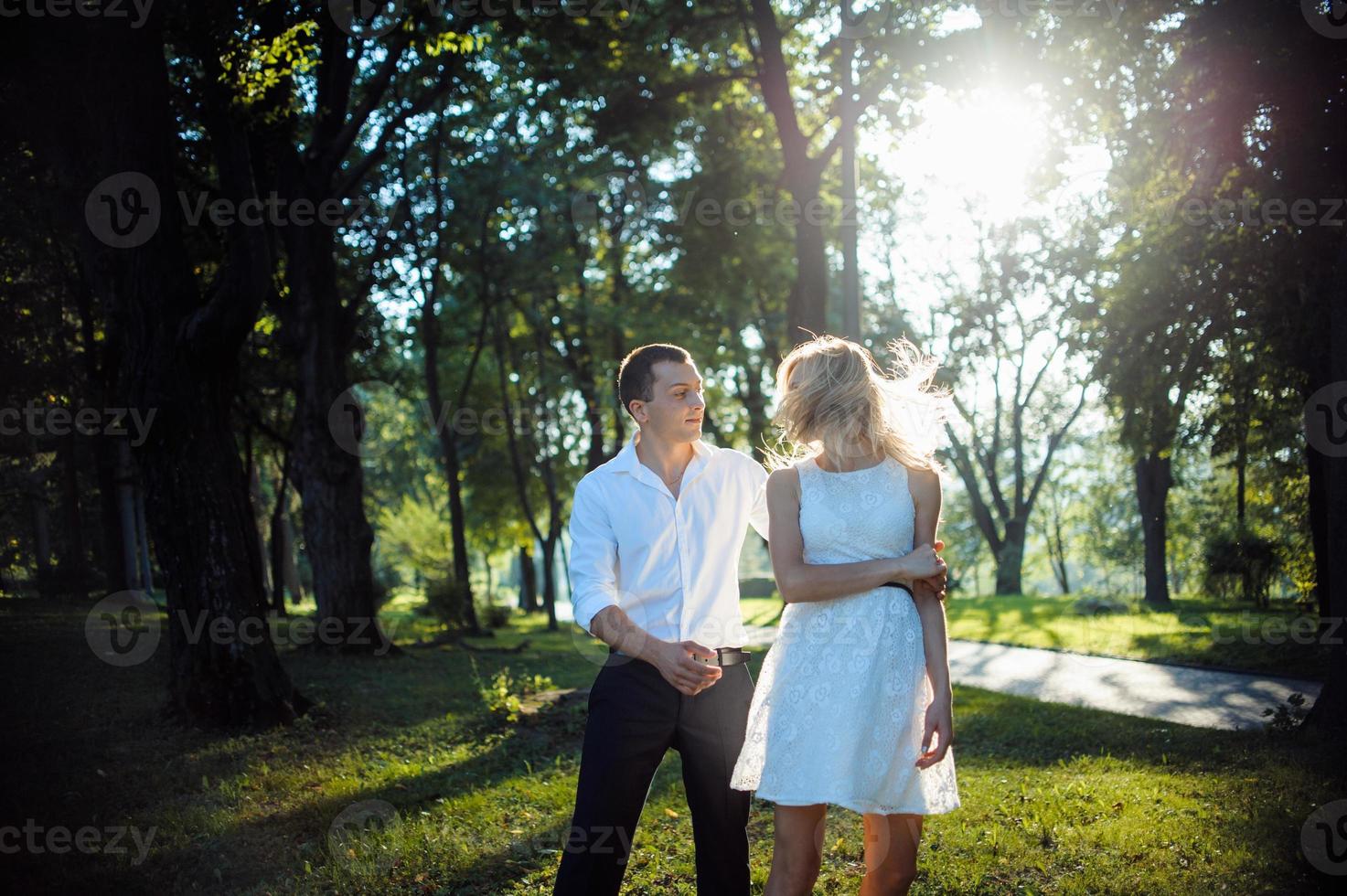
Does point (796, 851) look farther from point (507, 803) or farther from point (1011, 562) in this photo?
point (1011, 562)

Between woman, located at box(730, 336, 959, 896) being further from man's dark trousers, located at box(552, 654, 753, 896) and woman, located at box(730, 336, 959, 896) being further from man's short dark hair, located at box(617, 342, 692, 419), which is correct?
man's short dark hair, located at box(617, 342, 692, 419)

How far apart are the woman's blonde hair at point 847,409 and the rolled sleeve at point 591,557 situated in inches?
29.5

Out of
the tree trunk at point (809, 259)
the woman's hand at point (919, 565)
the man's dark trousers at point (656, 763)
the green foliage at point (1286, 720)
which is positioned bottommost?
the green foliage at point (1286, 720)

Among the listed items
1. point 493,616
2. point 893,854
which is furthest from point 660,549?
point 493,616

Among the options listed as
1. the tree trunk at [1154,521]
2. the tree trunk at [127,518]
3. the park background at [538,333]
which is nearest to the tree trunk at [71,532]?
the park background at [538,333]

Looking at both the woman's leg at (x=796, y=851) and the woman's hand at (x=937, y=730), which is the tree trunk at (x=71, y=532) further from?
the woman's hand at (x=937, y=730)

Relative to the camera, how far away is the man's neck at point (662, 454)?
3.90 metres

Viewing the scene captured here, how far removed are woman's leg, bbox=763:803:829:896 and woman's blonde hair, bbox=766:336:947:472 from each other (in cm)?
121

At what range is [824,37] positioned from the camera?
16.7m

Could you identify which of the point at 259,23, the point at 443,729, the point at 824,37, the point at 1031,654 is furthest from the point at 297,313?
the point at 1031,654

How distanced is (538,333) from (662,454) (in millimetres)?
23484

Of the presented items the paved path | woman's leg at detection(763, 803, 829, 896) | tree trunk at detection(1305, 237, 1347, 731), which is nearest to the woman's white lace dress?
woman's leg at detection(763, 803, 829, 896)

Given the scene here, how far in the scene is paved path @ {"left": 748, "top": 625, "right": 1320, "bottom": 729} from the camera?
33.9 feet

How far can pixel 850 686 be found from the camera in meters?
3.42
